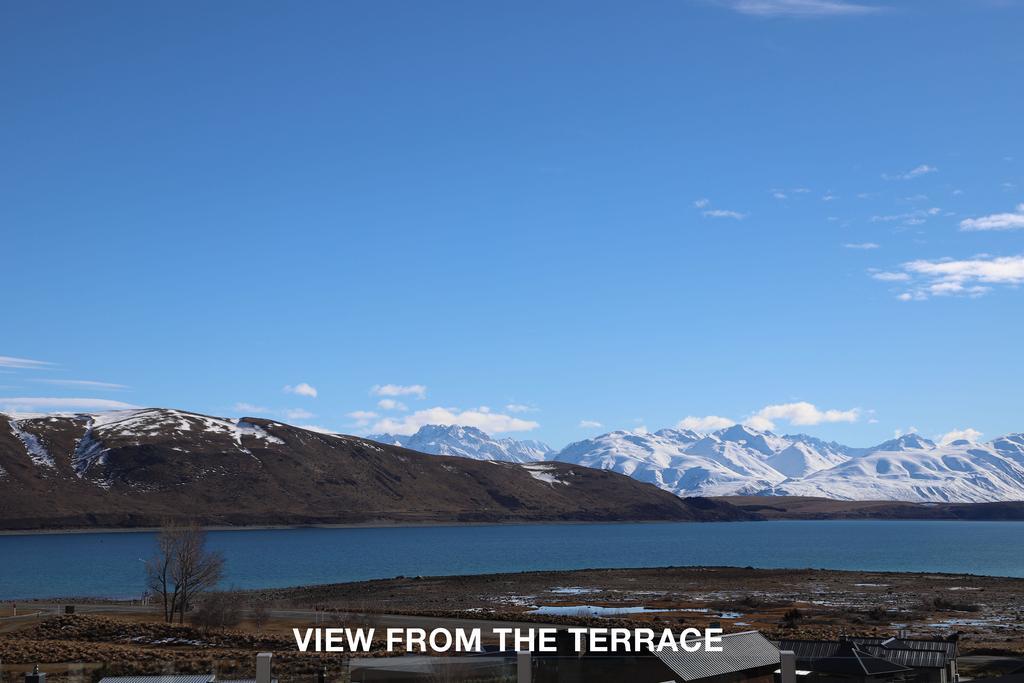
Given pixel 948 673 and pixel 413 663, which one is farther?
pixel 948 673

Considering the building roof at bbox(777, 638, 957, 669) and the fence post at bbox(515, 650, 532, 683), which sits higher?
the fence post at bbox(515, 650, 532, 683)

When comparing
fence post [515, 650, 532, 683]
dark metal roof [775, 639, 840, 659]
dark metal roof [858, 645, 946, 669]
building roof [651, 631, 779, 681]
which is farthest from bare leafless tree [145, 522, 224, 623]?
fence post [515, 650, 532, 683]

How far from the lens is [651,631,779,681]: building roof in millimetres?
15273

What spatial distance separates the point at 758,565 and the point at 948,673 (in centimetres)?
14991

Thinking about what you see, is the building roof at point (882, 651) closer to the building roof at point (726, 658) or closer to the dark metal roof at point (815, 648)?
the dark metal roof at point (815, 648)

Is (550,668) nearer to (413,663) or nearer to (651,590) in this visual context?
(413,663)

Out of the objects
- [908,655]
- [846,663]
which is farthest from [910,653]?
[846,663]

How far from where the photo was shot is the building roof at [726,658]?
50.1 feet

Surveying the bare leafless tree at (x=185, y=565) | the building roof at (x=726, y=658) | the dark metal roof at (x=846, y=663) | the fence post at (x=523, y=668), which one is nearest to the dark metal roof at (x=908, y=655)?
the dark metal roof at (x=846, y=663)

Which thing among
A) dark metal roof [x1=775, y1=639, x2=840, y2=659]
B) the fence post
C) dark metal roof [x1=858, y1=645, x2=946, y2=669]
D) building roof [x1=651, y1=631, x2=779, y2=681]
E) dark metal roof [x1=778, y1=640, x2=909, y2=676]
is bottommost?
dark metal roof [x1=858, y1=645, x2=946, y2=669]

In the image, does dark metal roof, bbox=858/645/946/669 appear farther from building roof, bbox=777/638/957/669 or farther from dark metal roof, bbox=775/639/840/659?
dark metal roof, bbox=775/639/840/659

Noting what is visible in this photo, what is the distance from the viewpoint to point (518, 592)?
114312 mm

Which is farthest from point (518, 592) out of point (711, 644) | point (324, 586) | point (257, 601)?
point (711, 644)

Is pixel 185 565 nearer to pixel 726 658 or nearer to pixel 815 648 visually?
pixel 815 648
